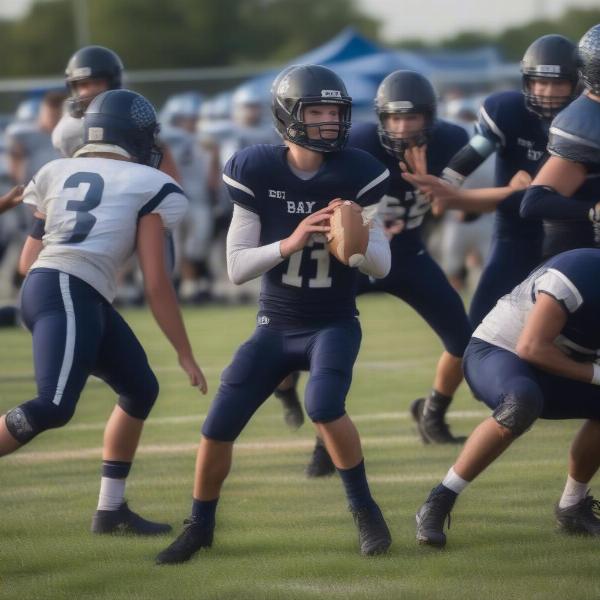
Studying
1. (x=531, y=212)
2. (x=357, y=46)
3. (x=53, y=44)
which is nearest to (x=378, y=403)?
(x=531, y=212)

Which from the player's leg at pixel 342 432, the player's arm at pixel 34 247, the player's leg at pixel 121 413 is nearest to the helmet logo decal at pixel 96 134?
the player's arm at pixel 34 247

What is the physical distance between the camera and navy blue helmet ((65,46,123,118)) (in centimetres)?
652

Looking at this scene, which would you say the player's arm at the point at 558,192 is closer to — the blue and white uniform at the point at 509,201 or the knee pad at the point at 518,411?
the knee pad at the point at 518,411

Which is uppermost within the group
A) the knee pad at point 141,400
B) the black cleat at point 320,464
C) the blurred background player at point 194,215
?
the knee pad at point 141,400

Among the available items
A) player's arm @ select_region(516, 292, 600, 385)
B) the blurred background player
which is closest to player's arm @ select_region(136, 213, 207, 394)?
player's arm @ select_region(516, 292, 600, 385)

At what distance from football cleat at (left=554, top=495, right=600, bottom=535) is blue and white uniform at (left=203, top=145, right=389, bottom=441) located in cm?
94

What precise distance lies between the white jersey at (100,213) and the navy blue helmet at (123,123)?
0.14m

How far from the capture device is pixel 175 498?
5.60 meters

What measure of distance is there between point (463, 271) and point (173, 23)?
Answer: 5296 cm

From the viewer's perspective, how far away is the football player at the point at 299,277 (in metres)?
4.68

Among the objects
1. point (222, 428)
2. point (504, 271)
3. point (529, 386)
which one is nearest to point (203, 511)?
point (222, 428)

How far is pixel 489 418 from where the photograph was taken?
466cm

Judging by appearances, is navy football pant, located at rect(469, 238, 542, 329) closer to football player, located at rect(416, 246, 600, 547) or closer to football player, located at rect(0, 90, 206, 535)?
football player, located at rect(416, 246, 600, 547)

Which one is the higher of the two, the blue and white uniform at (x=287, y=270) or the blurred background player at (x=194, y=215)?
the blue and white uniform at (x=287, y=270)
